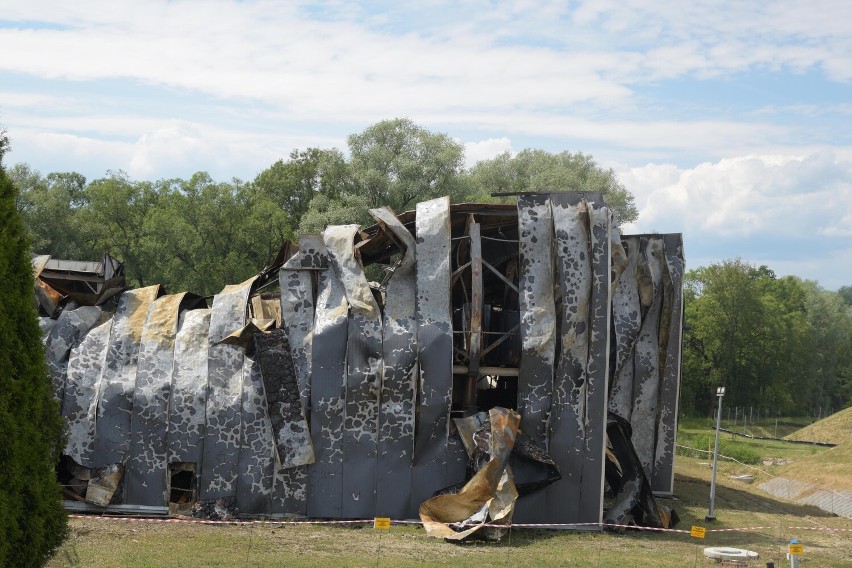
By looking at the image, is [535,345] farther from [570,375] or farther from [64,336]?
[64,336]

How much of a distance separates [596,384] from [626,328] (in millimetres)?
3766

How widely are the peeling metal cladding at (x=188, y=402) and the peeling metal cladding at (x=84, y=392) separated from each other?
1.83 metres

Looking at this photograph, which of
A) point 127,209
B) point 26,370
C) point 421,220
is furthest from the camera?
point 127,209

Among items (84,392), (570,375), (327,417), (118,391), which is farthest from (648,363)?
(84,392)

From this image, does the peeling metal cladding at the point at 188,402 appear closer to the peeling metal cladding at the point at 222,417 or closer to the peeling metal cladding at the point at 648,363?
the peeling metal cladding at the point at 222,417

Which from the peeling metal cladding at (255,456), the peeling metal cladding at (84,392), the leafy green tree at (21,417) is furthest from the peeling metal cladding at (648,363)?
the leafy green tree at (21,417)

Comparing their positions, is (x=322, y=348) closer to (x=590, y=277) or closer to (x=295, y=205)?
(x=590, y=277)

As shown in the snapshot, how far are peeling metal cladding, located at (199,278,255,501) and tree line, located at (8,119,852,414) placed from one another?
101 feet

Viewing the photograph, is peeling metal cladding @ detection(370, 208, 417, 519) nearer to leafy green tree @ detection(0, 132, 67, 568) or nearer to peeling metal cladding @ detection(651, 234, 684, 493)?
peeling metal cladding @ detection(651, 234, 684, 493)

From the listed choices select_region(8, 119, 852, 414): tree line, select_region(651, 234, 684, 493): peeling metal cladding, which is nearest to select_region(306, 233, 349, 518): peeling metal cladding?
select_region(651, 234, 684, 493): peeling metal cladding

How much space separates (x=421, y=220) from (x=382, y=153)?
36.6 m

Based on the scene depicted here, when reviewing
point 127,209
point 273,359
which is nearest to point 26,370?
point 273,359

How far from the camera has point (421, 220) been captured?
75.0 feet

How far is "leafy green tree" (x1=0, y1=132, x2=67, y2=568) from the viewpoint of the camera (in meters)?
11.8
